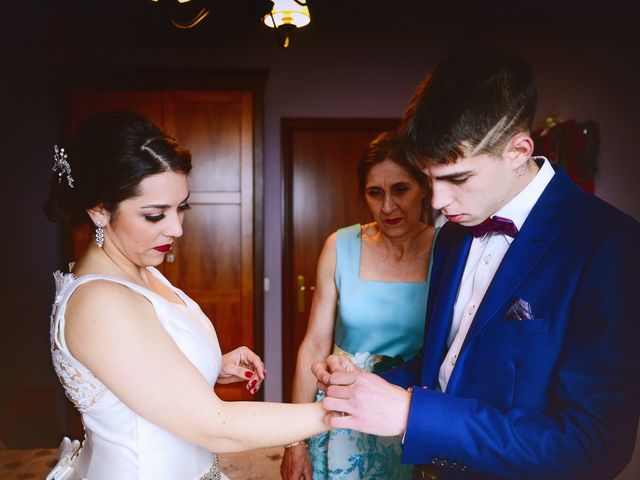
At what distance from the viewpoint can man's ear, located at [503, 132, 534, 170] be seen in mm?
1255

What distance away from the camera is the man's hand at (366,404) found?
4.02 feet

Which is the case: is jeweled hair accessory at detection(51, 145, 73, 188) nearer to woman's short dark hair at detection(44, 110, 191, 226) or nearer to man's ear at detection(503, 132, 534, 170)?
woman's short dark hair at detection(44, 110, 191, 226)

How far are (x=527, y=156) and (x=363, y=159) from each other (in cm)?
94

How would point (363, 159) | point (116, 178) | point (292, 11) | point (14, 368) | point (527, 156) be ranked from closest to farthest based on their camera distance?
point (527, 156), point (116, 178), point (363, 159), point (292, 11), point (14, 368)

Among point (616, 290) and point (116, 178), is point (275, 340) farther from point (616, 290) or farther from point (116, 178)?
point (616, 290)

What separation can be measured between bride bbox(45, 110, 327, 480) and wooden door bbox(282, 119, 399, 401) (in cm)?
312

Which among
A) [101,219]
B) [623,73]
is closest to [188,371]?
[101,219]

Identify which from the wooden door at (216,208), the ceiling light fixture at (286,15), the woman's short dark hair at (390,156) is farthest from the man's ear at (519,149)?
the wooden door at (216,208)

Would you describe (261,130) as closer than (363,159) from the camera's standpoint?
No

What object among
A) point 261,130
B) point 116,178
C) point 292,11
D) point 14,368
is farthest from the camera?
point 14,368

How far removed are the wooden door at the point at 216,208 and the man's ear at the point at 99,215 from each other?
2.56m

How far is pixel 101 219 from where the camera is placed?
5.01ft

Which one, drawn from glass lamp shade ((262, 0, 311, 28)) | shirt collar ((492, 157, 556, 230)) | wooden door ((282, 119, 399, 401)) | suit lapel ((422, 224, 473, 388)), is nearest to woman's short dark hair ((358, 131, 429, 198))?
suit lapel ((422, 224, 473, 388))

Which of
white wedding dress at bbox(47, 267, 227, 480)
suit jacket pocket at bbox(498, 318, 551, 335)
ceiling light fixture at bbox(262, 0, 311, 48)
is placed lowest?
white wedding dress at bbox(47, 267, 227, 480)
